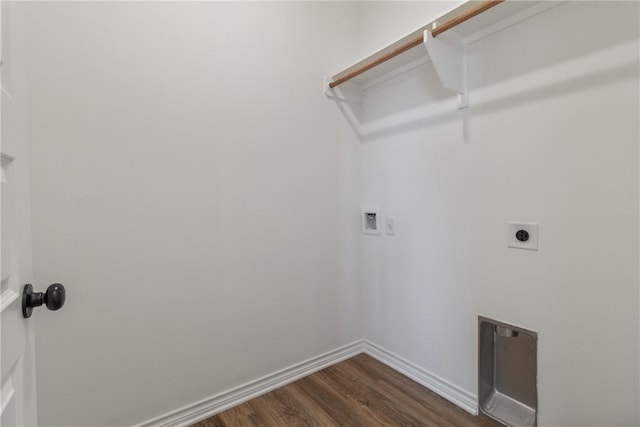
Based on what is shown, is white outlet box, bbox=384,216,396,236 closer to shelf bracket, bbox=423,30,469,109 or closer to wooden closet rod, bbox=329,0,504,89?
shelf bracket, bbox=423,30,469,109

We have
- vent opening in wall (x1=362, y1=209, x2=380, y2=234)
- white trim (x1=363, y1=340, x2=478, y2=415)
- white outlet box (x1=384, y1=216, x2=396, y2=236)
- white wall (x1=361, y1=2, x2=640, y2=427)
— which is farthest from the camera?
vent opening in wall (x1=362, y1=209, x2=380, y2=234)

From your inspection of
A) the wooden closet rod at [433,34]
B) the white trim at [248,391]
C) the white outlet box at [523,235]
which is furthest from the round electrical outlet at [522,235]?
the white trim at [248,391]

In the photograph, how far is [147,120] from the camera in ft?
4.40

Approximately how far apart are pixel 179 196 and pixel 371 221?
48.0 inches

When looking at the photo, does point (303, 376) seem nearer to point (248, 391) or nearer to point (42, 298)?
point (248, 391)

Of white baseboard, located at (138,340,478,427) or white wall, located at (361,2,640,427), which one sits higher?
white wall, located at (361,2,640,427)

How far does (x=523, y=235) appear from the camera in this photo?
1313 millimetres

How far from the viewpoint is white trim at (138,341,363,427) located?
143cm

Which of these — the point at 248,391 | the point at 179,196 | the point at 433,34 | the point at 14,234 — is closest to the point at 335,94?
the point at 433,34

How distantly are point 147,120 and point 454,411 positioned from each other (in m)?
2.05

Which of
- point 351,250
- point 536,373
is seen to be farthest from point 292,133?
point 536,373

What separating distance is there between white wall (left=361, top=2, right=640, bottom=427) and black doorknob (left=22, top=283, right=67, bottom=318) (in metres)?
1.58

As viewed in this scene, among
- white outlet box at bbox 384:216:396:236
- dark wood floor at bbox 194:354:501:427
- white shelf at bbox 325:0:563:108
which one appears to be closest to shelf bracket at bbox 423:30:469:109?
white shelf at bbox 325:0:563:108

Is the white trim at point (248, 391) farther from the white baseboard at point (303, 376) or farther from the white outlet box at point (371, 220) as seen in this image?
the white outlet box at point (371, 220)
